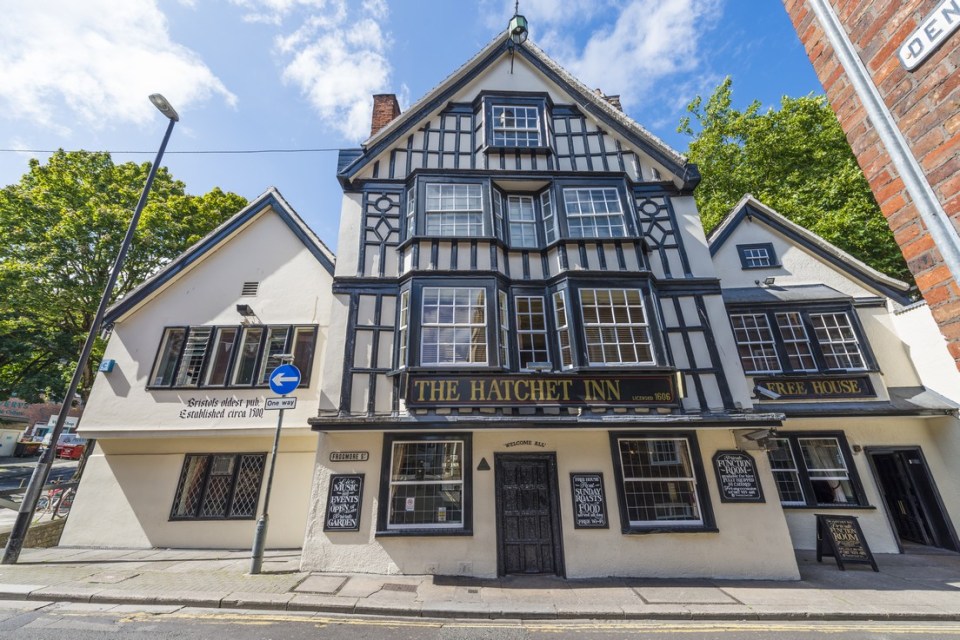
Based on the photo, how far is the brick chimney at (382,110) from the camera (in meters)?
12.6

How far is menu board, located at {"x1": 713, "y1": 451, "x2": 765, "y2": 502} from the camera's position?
829cm

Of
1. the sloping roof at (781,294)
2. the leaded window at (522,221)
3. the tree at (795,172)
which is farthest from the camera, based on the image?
the tree at (795,172)

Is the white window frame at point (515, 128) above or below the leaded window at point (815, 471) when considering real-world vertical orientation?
above

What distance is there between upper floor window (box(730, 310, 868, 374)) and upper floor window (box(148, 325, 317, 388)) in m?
13.0

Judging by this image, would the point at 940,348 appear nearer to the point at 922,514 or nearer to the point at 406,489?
the point at 922,514

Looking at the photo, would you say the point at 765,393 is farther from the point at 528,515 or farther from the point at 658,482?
the point at 528,515

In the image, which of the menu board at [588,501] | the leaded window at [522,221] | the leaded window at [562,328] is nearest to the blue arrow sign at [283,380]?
the leaded window at [562,328]

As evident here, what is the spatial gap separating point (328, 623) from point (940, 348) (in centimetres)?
1628

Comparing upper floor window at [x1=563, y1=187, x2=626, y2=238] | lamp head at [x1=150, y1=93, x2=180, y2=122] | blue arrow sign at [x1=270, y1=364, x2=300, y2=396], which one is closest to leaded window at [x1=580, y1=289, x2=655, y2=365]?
upper floor window at [x1=563, y1=187, x2=626, y2=238]

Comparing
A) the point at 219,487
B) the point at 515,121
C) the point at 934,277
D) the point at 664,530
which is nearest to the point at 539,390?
the point at 664,530

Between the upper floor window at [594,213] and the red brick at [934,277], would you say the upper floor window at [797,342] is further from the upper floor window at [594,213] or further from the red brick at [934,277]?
the red brick at [934,277]

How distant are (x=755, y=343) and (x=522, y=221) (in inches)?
324

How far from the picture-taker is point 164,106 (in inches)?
388

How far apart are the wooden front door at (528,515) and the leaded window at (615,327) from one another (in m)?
2.79
